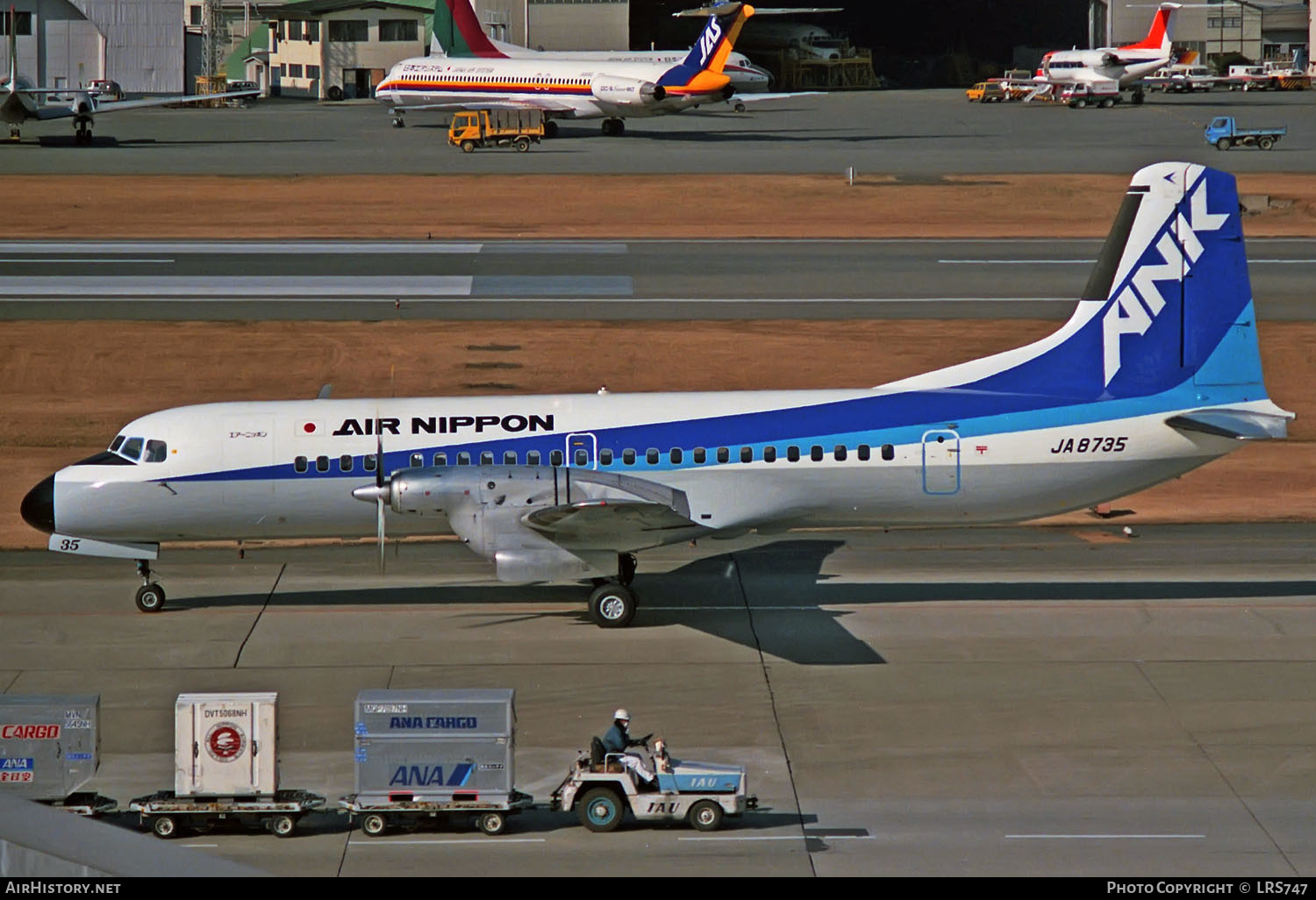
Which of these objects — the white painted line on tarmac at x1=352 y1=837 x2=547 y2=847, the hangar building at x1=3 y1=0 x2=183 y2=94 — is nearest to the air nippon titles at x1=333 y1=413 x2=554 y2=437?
the white painted line on tarmac at x1=352 y1=837 x2=547 y2=847

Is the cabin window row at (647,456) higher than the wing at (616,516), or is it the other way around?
the cabin window row at (647,456)

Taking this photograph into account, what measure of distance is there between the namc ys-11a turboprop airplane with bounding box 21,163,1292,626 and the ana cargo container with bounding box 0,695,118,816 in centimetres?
749

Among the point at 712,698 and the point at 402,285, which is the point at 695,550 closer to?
the point at 712,698

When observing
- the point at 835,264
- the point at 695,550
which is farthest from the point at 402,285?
the point at 695,550

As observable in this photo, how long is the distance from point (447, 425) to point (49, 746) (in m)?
9.08

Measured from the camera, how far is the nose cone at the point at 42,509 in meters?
24.9

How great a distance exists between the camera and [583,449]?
80.9 ft

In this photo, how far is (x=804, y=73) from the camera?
491ft

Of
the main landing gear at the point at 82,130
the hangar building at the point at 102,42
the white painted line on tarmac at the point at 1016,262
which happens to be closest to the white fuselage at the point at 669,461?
the white painted line on tarmac at the point at 1016,262

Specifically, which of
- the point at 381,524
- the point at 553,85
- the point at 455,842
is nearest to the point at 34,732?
the point at 455,842

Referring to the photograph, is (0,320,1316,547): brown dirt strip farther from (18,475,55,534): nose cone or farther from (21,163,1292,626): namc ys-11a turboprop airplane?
(21,163,1292,626): namc ys-11a turboprop airplane

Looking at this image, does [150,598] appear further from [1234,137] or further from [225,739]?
[1234,137]

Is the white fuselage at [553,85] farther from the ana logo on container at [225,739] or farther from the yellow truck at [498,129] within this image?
the ana logo on container at [225,739]

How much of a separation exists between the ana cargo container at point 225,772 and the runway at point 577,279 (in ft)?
100
